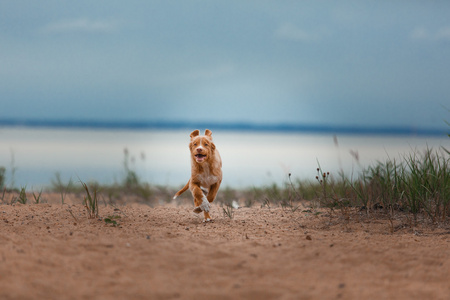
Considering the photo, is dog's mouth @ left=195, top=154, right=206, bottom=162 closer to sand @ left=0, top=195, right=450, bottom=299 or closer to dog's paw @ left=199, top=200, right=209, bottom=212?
dog's paw @ left=199, top=200, right=209, bottom=212

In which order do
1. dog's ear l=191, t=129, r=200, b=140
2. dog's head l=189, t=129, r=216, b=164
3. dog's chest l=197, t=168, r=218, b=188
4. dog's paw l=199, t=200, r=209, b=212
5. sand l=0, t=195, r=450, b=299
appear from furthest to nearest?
dog's ear l=191, t=129, r=200, b=140 → dog's chest l=197, t=168, r=218, b=188 → dog's paw l=199, t=200, r=209, b=212 → dog's head l=189, t=129, r=216, b=164 → sand l=0, t=195, r=450, b=299

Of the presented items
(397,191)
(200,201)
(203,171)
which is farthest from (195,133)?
(397,191)

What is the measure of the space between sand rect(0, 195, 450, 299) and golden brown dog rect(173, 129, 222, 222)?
32 centimetres

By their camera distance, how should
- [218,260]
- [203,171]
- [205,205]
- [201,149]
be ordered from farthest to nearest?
1. [203,171]
2. [205,205]
3. [201,149]
4. [218,260]

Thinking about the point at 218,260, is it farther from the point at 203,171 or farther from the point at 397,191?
the point at 397,191

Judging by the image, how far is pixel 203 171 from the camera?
5570 millimetres

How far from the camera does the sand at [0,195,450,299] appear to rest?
3049 millimetres

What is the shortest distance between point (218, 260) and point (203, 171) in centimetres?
204

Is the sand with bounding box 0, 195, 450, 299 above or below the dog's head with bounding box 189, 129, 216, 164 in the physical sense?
below

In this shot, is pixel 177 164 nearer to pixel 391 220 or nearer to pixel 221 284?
pixel 391 220

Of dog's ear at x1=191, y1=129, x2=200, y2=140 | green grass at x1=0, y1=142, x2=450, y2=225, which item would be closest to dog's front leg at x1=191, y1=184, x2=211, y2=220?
green grass at x1=0, y1=142, x2=450, y2=225

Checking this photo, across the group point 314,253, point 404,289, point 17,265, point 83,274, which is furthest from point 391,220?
point 17,265

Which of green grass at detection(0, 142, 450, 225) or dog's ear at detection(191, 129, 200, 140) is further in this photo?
dog's ear at detection(191, 129, 200, 140)

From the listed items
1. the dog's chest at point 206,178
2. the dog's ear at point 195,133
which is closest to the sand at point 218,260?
the dog's chest at point 206,178
